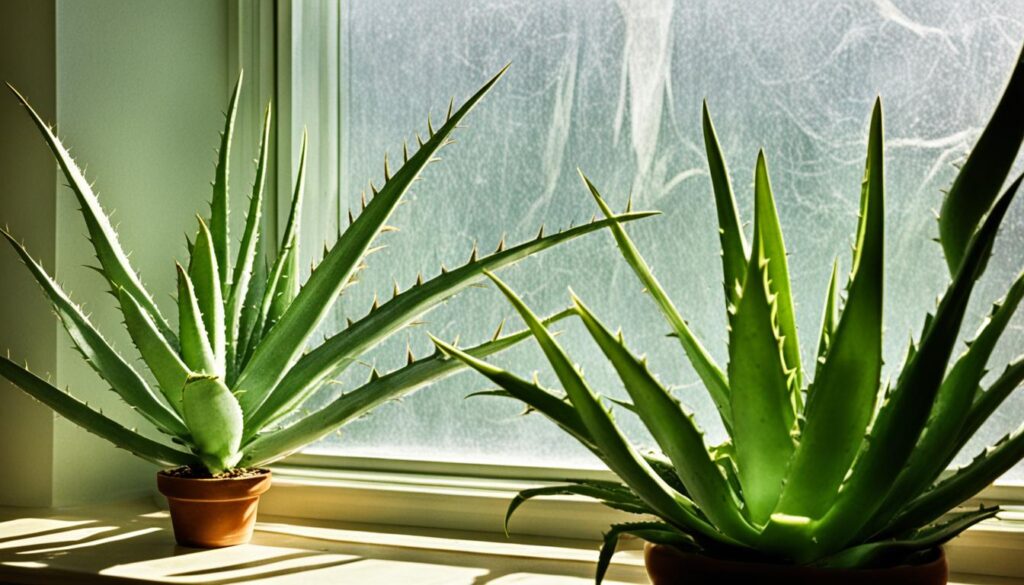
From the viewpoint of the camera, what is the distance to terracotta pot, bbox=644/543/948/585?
61 cm

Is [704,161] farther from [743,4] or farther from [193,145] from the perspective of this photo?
[193,145]

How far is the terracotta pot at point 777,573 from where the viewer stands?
609 millimetres

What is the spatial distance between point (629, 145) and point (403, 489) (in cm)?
45

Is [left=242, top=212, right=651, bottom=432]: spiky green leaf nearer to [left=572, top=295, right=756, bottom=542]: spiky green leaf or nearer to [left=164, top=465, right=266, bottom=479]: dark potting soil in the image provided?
[left=164, top=465, right=266, bottom=479]: dark potting soil

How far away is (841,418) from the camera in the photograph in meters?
0.61

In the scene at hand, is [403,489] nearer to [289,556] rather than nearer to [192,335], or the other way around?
[289,556]

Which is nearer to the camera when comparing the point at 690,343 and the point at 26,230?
the point at 690,343

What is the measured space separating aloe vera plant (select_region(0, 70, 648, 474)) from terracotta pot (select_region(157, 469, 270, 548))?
2cm

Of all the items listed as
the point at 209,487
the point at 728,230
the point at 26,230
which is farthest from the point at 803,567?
the point at 26,230

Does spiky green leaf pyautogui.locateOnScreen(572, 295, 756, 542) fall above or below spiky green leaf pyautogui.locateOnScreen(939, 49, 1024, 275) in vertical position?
below

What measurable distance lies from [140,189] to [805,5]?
2.53ft

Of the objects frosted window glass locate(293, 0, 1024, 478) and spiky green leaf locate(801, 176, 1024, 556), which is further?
frosted window glass locate(293, 0, 1024, 478)

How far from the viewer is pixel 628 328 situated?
3.66 ft

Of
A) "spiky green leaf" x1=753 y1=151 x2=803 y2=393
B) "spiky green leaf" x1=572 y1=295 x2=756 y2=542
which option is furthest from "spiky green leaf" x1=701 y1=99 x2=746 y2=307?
"spiky green leaf" x1=572 y1=295 x2=756 y2=542
